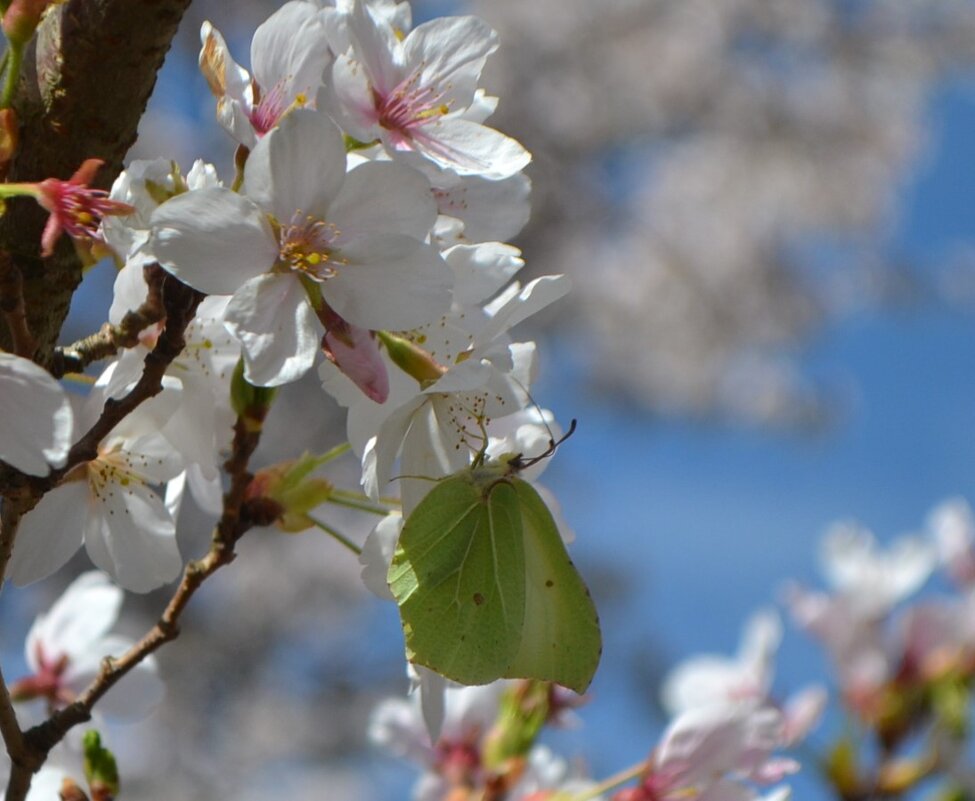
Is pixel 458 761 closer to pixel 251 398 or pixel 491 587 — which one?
pixel 491 587

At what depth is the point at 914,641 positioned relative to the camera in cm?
201

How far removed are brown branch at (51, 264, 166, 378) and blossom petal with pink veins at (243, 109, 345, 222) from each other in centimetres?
9

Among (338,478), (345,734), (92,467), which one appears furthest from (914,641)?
(345,734)

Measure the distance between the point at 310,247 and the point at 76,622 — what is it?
25.2 inches

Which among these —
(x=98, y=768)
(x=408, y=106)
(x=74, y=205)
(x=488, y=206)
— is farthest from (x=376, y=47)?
(x=98, y=768)

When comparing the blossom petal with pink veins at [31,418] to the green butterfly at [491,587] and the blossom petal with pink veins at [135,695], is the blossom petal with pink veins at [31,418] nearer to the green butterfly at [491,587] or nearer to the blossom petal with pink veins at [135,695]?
the green butterfly at [491,587]

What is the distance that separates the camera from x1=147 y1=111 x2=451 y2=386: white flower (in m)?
0.78

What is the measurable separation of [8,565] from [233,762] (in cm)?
838

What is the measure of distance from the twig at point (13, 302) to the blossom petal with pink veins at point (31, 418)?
46mm

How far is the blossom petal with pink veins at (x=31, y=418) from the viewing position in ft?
2.44

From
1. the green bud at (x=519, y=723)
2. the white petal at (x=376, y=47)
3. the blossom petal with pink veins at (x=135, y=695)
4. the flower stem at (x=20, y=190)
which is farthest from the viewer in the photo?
the green bud at (x=519, y=723)

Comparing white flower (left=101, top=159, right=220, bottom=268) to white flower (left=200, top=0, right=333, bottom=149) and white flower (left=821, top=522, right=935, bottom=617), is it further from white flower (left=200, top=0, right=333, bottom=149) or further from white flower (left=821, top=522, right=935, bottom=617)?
white flower (left=821, top=522, right=935, bottom=617)

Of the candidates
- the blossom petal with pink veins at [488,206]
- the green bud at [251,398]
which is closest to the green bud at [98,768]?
the green bud at [251,398]

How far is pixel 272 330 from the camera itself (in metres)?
0.82
